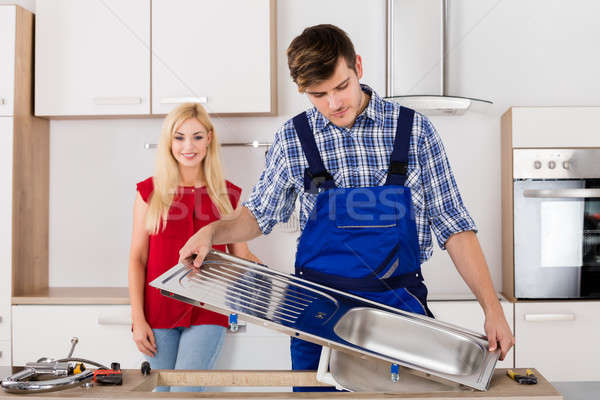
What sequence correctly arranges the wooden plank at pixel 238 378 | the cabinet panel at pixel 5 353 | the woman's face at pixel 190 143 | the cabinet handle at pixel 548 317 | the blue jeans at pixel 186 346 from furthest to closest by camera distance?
the cabinet panel at pixel 5 353 < the cabinet handle at pixel 548 317 < the woman's face at pixel 190 143 < the blue jeans at pixel 186 346 < the wooden plank at pixel 238 378

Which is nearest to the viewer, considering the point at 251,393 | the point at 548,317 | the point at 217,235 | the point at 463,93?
the point at 251,393

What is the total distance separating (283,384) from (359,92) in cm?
66

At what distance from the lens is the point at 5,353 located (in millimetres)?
2283

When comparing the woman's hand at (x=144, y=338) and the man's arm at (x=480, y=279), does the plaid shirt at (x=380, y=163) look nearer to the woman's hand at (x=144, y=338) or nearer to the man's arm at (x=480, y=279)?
the man's arm at (x=480, y=279)

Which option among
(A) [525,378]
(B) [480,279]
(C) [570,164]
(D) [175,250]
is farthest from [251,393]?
(C) [570,164]

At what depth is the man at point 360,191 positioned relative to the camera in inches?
45.6

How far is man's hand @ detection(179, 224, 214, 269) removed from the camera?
1.07 metres

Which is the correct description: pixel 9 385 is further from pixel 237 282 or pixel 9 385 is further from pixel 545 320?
pixel 545 320

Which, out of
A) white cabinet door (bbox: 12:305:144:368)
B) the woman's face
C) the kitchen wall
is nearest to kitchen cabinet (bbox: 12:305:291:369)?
white cabinet door (bbox: 12:305:144:368)

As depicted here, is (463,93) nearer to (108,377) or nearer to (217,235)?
(217,235)

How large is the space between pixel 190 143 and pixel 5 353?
1.25 metres

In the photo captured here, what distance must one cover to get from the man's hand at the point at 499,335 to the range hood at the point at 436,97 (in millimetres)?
1297

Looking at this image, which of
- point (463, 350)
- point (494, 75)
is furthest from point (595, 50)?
point (463, 350)

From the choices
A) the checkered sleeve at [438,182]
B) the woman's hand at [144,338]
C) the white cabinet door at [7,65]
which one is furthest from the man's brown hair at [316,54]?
the white cabinet door at [7,65]
